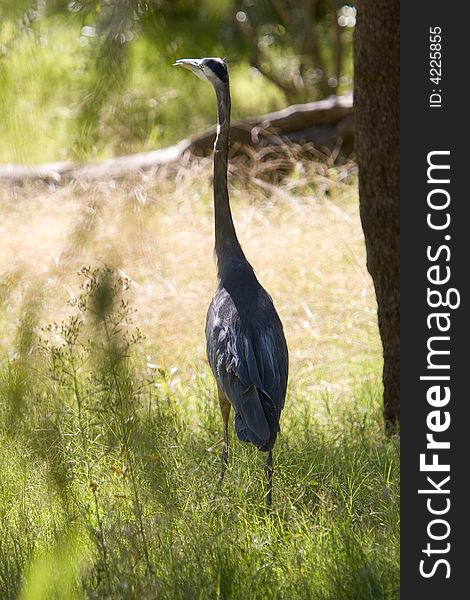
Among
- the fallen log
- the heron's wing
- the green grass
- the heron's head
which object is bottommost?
the green grass

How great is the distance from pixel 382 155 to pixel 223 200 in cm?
67

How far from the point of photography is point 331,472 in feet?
11.5

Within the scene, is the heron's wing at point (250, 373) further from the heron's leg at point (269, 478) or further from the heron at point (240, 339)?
the heron's leg at point (269, 478)

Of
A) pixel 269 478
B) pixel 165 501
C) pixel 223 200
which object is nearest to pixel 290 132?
pixel 223 200

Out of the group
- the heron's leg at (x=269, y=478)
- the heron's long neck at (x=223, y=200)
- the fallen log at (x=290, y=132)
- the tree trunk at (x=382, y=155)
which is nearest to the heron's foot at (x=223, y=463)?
the heron's leg at (x=269, y=478)

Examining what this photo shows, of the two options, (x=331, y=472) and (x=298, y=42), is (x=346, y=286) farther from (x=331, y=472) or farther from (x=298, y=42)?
(x=298, y=42)

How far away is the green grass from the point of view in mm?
2535

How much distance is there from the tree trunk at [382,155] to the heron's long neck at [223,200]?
574mm

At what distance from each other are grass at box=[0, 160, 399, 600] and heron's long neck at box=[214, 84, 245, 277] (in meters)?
0.28

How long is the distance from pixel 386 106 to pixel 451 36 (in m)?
0.96

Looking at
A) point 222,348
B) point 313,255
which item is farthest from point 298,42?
point 222,348

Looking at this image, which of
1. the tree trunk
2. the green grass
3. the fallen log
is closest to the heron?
the green grass

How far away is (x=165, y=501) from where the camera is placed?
2.86 metres

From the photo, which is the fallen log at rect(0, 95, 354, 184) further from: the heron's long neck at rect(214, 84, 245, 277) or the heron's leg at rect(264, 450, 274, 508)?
the heron's leg at rect(264, 450, 274, 508)
